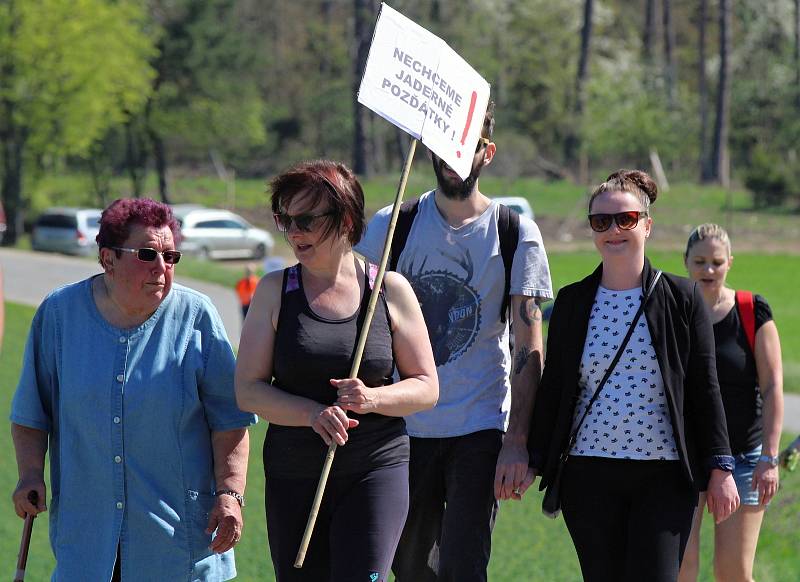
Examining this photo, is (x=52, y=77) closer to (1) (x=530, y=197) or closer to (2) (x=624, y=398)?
(1) (x=530, y=197)

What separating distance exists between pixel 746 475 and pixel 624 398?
4.27 ft

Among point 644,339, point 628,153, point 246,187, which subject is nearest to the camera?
point 644,339

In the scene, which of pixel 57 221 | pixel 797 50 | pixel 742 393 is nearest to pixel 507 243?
pixel 742 393

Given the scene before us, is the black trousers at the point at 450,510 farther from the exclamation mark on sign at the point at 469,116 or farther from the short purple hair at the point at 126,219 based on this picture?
the short purple hair at the point at 126,219

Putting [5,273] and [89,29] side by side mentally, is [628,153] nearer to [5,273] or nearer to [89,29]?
[89,29]

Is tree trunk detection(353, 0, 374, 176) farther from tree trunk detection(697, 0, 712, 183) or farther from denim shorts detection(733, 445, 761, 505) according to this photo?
denim shorts detection(733, 445, 761, 505)

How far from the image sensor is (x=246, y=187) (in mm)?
54375

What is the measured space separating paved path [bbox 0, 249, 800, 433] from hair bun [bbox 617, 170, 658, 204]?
15.9m

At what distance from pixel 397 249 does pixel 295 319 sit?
1.10 metres

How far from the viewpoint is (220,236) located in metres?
38.4

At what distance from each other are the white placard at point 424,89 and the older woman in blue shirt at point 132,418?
2.73 ft

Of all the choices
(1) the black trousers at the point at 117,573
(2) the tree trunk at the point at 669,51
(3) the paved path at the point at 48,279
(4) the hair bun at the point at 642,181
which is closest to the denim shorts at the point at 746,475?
(4) the hair bun at the point at 642,181

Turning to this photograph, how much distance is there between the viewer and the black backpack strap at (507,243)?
15.9 ft

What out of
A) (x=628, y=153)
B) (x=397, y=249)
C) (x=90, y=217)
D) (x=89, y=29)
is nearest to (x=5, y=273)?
(x=90, y=217)
